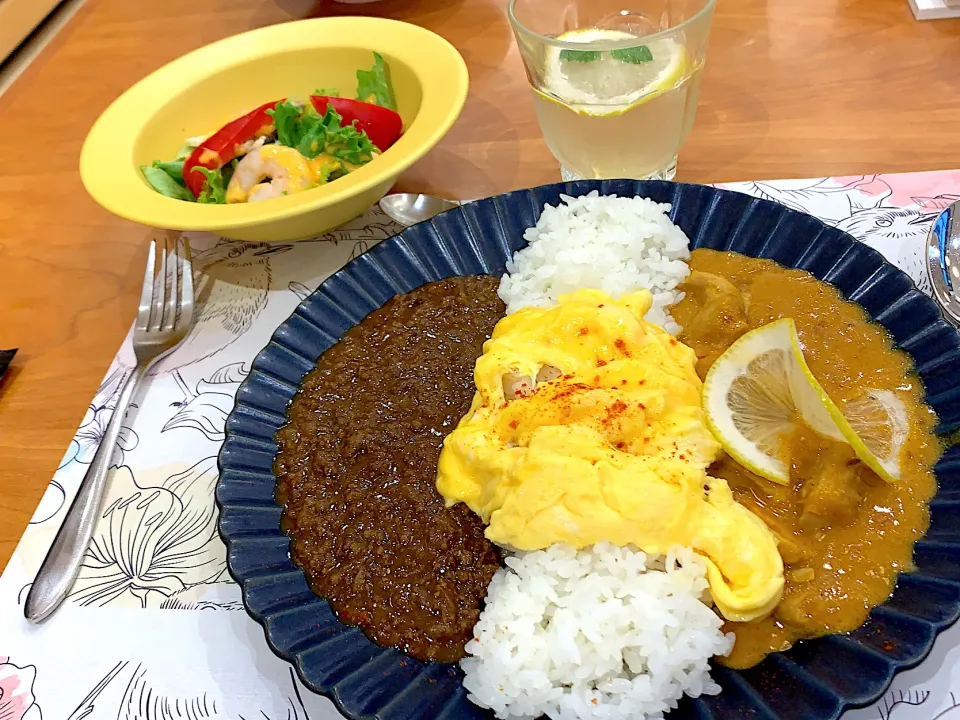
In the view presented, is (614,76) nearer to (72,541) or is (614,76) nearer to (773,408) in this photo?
(773,408)

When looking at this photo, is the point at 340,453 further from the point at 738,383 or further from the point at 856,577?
the point at 856,577

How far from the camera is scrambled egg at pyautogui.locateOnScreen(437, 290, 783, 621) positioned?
1420 mm

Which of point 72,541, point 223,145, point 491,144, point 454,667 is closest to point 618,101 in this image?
point 491,144

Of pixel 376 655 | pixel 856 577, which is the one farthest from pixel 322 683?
pixel 856 577

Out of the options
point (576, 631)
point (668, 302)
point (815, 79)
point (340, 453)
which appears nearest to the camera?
point (576, 631)

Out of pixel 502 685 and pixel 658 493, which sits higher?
pixel 658 493

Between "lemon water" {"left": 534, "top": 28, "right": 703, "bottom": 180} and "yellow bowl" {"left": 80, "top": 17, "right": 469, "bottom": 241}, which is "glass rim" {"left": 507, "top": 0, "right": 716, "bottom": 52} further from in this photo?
"yellow bowl" {"left": 80, "top": 17, "right": 469, "bottom": 241}

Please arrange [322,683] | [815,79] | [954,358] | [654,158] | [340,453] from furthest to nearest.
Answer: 1. [815,79]
2. [654,158]
3. [340,453]
4. [954,358]
5. [322,683]

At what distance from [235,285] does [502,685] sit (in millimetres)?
1604

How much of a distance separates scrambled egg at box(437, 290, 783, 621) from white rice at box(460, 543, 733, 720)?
0.15ft

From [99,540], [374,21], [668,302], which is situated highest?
[374,21]

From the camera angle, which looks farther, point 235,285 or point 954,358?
point 235,285

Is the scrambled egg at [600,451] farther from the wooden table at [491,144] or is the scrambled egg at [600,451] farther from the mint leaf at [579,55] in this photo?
the wooden table at [491,144]

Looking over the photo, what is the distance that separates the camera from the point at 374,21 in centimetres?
266
